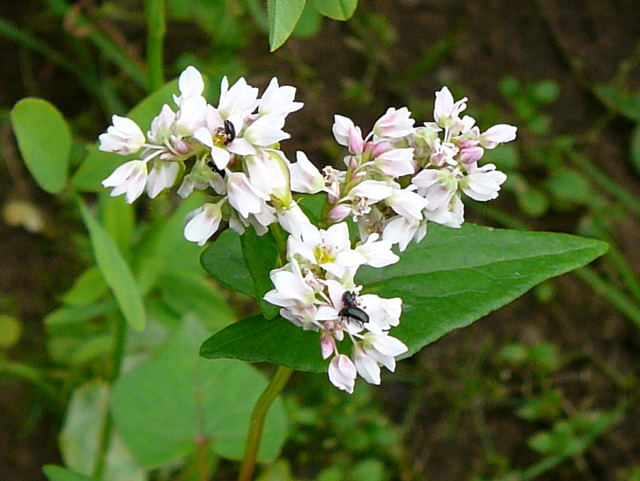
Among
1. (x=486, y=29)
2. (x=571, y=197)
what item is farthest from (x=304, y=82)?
(x=571, y=197)

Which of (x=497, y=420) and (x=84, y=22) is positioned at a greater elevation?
(x=84, y=22)

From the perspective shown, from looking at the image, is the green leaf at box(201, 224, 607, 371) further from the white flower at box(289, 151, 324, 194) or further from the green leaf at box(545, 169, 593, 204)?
the green leaf at box(545, 169, 593, 204)

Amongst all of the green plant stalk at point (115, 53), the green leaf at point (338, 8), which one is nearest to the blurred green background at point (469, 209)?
the green plant stalk at point (115, 53)

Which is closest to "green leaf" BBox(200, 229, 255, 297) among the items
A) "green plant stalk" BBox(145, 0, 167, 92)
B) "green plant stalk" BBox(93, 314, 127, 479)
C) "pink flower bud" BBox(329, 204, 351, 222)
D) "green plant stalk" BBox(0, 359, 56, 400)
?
"pink flower bud" BBox(329, 204, 351, 222)

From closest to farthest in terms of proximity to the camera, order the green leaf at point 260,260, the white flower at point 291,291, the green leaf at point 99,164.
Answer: the white flower at point 291,291
the green leaf at point 260,260
the green leaf at point 99,164

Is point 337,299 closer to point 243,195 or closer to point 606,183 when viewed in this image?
point 243,195

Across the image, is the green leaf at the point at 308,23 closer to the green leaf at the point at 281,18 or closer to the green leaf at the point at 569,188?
the green leaf at the point at 569,188

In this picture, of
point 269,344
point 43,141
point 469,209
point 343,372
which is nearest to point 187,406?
point 43,141

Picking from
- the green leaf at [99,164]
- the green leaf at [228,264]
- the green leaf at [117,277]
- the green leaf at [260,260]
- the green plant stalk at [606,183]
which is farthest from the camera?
the green plant stalk at [606,183]

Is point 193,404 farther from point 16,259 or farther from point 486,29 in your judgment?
point 486,29
